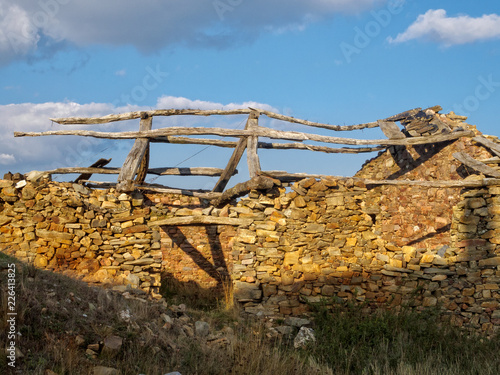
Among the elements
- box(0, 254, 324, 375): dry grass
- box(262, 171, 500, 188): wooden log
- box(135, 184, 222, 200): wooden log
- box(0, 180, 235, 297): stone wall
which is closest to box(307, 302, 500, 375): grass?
box(0, 254, 324, 375): dry grass

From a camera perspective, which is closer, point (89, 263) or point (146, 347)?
point (146, 347)

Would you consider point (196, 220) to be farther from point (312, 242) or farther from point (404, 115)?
point (404, 115)

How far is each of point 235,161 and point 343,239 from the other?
351 cm

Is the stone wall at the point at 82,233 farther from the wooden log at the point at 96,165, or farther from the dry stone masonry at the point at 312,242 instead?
the wooden log at the point at 96,165

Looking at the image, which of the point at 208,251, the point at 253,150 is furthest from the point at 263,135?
the point at 208,251

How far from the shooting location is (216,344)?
6.91m

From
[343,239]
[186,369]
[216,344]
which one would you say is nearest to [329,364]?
[216,344]

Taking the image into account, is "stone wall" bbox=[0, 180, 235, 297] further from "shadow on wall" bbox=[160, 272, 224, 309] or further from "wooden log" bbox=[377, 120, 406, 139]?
"wooden log" bbox=[377, 120, 406, 139]

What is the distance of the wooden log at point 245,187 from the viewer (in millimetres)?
9188

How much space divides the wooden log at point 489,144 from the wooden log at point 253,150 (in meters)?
4.28

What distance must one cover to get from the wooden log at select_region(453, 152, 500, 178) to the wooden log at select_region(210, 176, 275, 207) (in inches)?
141

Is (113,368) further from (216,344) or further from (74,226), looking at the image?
(74,226)

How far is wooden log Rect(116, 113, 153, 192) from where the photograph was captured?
10.5 metres

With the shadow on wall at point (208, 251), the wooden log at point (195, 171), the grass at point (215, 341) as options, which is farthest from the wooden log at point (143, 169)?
the grass at point (215, 341)
